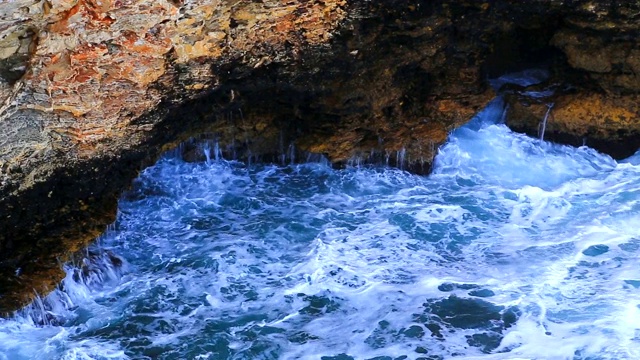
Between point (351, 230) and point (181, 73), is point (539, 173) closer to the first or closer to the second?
point (351, 230)

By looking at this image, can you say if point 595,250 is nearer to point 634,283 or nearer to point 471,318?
point 634,283

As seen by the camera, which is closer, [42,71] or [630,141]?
[42,71]

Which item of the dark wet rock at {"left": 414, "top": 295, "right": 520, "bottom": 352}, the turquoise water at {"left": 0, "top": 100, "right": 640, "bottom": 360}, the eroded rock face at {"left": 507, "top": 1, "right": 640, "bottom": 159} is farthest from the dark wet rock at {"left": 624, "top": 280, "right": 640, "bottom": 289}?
the eroded rock face at {"left": 507, "top": 1, "right": 640, "bottom": 159}

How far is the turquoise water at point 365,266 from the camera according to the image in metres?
7.19

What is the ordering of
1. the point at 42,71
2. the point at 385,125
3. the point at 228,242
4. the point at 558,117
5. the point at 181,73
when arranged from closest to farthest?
1. the point at 42,71
2. the point at 181,73
3. the point at 228,242
4. the point at 385,125
5. the point at 558,117

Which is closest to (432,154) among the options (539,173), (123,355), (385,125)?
(385,125)

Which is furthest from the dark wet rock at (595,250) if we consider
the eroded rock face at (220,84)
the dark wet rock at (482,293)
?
the eroded rock face at (220,84)

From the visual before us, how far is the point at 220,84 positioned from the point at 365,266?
8.55 ft

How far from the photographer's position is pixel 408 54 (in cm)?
920

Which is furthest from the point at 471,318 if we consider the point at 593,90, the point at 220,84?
the point at 593,90

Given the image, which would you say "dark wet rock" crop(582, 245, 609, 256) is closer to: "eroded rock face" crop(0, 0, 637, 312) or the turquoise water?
the turquoise water

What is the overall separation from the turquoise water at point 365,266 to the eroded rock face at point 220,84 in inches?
21.2

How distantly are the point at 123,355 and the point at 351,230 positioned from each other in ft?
10.2

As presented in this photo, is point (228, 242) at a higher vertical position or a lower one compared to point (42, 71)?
lower
